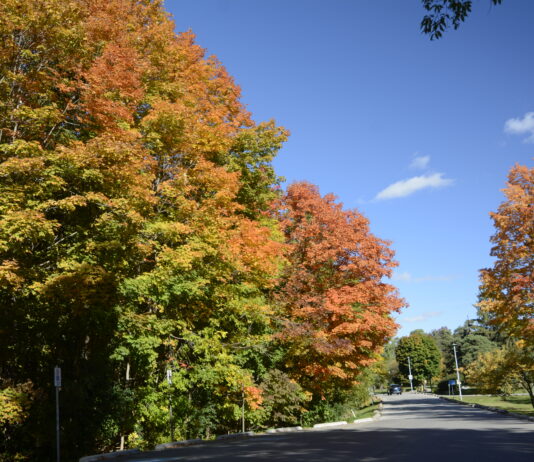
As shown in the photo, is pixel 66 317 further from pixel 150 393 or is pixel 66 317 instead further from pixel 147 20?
pixel 147 20

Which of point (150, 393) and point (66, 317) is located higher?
point (66, 317)

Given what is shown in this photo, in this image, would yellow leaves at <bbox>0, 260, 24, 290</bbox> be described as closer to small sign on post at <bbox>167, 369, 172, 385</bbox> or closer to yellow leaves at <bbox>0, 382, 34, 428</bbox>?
yellow leaves at <bbox>0, 382, 34, 428</bbox>

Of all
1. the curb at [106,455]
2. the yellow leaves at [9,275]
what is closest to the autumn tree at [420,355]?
the curb at [106,455]

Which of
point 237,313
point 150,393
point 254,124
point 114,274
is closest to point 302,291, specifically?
point 237,313

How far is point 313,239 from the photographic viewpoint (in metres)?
27.4

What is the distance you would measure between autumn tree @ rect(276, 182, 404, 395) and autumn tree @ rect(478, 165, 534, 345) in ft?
19.4

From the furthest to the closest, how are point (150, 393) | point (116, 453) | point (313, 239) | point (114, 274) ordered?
point (313, 239) < point (150, 393) < point (114, 274) < point (116, 453)

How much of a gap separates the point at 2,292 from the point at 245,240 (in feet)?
32.1

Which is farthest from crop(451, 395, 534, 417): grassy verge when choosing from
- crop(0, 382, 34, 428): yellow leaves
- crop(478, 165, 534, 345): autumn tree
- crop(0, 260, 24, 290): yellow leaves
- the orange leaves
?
crop(0, 260, 24, 290): yellow leaves

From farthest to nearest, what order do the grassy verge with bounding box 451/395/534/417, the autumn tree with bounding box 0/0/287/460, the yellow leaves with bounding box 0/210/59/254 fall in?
the grassy verge with bounding box 451/395/534/417 → the autumn tree with bounding box 0/0/287/460 → the yellow leaves with bounding box 0/210/59/254

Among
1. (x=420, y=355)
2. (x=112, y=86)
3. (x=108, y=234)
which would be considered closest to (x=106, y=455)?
(x=108, y=234)

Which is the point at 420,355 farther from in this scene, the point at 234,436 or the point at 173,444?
the point at 173,444

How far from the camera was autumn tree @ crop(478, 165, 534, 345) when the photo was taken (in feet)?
74.6

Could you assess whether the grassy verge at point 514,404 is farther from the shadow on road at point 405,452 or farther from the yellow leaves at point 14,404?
the yellow leaves at point 14,404
